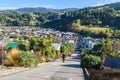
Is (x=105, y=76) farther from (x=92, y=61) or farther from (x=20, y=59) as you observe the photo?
(x=92, y=61)

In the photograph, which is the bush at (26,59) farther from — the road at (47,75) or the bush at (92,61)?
the bush at (92,61)

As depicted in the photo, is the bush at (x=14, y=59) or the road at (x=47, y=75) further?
the bush at (x=14, y=59)

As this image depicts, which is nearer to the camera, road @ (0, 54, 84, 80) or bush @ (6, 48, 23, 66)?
road @ (0, 54, 84, 80)

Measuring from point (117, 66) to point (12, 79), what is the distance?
11289 millimetres

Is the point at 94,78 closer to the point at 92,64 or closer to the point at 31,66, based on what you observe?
the point at 31,66

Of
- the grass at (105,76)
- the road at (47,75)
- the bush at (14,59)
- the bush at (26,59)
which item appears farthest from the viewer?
the bush at (14,59)

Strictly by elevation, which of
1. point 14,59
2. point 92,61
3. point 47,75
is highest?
point 14,59

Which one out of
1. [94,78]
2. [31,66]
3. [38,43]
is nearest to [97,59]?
[31,66]

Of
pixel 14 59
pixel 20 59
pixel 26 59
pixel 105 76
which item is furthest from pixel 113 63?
pixel 105 76

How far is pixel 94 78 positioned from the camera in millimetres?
16781

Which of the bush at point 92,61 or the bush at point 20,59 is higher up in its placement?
the bush at point 20,59

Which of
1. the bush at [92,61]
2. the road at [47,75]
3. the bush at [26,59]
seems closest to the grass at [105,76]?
the road at [47,75]

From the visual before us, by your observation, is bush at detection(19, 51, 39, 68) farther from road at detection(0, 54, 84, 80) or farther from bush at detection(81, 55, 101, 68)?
bush at detection(81, 55, 101, 68)

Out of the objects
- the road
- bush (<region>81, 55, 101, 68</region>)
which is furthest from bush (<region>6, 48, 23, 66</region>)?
bush (<region>81, 55, 101, 68</region>)
